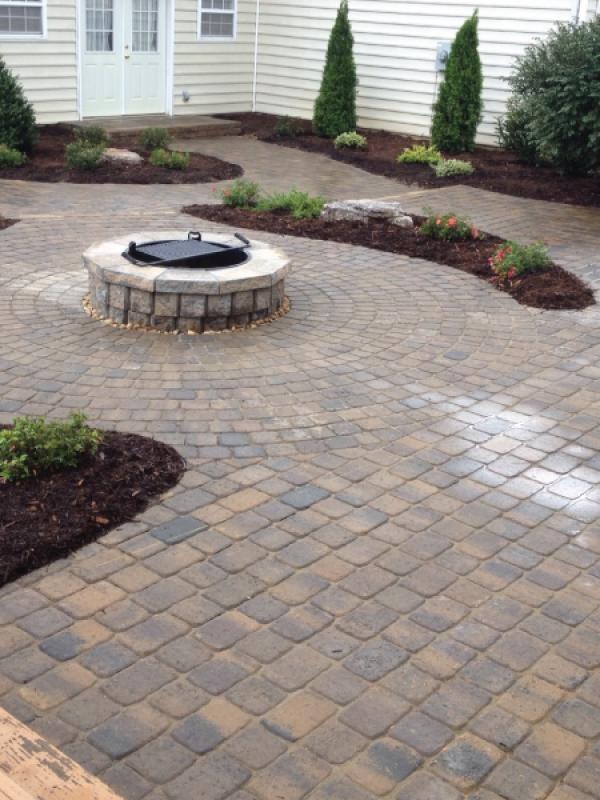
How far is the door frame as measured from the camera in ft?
54.1

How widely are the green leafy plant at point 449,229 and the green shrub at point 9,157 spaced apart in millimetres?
6392

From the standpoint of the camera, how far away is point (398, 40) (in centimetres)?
1730

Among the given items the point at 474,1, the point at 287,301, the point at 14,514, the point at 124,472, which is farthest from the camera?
the point at 474,1

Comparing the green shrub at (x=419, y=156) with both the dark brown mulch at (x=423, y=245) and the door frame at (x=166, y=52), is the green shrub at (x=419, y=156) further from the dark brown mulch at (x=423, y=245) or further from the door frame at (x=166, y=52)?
the door frame at (x=166, y=52)

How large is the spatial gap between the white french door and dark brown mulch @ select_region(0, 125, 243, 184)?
2.14 meters

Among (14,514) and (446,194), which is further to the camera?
(446,194)

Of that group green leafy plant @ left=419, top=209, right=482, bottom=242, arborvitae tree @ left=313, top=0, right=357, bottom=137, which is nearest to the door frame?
arborvitae tree @ left=313, top=0, right=357, bottom=137

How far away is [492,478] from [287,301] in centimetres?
340

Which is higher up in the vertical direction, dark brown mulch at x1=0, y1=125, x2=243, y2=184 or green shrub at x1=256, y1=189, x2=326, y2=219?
green shrub at x1=256, y1=189, x2=326, y2=219

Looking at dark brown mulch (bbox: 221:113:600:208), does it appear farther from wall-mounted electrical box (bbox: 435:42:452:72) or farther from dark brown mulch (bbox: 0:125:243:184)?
dark brown mulch (bbox: 0:125:243:184)

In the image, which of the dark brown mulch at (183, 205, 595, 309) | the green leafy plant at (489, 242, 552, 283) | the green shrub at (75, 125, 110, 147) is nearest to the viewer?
the dark brown mulch at (183, 205, 595, 309)

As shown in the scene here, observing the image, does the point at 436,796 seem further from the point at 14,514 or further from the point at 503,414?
the point at 503,414

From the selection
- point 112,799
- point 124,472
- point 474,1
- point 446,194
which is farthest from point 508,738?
point 474,1

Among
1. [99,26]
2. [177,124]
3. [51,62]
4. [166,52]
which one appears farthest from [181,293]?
[166,52]
